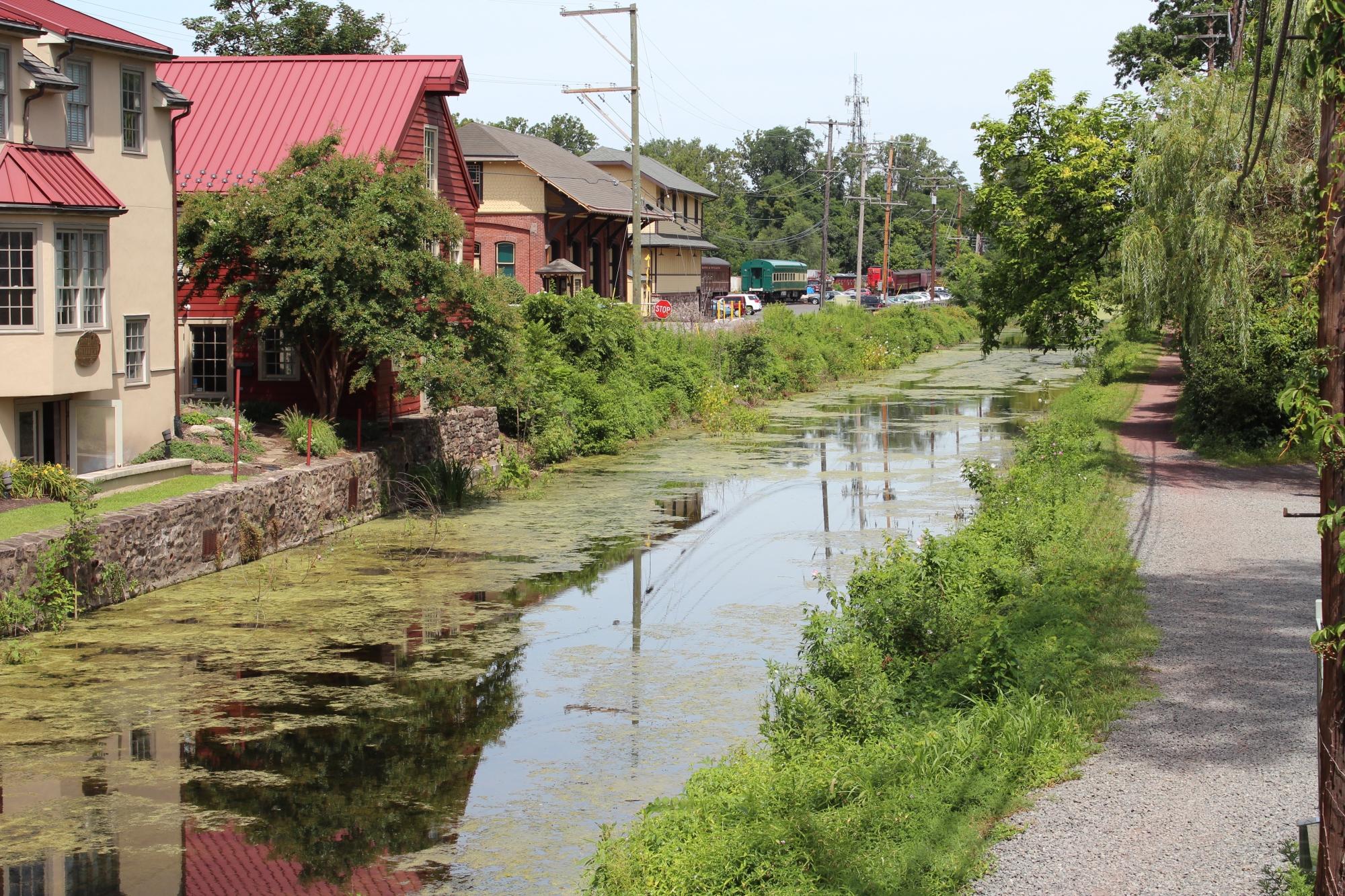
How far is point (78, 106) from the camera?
21.9m

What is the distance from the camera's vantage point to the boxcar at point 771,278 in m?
105

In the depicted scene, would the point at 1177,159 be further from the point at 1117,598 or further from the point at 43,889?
the point at 43,889

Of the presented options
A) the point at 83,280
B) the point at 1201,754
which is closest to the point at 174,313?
the point at 83,280

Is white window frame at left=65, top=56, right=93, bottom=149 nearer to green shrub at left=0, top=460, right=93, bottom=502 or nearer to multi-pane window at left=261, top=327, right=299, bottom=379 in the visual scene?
green shrub at left=0, top=460, right=93, bottom=502

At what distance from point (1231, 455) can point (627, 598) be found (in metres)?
15.1

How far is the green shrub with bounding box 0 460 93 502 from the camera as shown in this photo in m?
19.5

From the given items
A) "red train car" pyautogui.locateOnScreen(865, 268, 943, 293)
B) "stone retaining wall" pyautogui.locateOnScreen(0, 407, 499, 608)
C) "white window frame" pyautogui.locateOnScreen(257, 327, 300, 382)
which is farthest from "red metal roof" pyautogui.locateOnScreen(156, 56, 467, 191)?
"red train car" pyautogui.locateOnScreen(865, 268, 943, 293)

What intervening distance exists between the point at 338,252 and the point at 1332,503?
64.7ft

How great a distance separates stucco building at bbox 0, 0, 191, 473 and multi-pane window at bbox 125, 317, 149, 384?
0.08ft

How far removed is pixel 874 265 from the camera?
135375 millimetres

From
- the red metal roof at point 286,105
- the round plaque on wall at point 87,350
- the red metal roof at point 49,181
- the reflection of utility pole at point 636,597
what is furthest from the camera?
the red metal roof at point 286,105

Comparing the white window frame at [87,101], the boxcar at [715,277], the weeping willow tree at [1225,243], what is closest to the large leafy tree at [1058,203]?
the weeping willow tree at [1225,243]

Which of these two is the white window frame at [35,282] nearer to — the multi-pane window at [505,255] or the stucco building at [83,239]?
the stucco building at [83,239]

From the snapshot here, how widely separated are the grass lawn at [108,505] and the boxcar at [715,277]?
67199 millimetres
